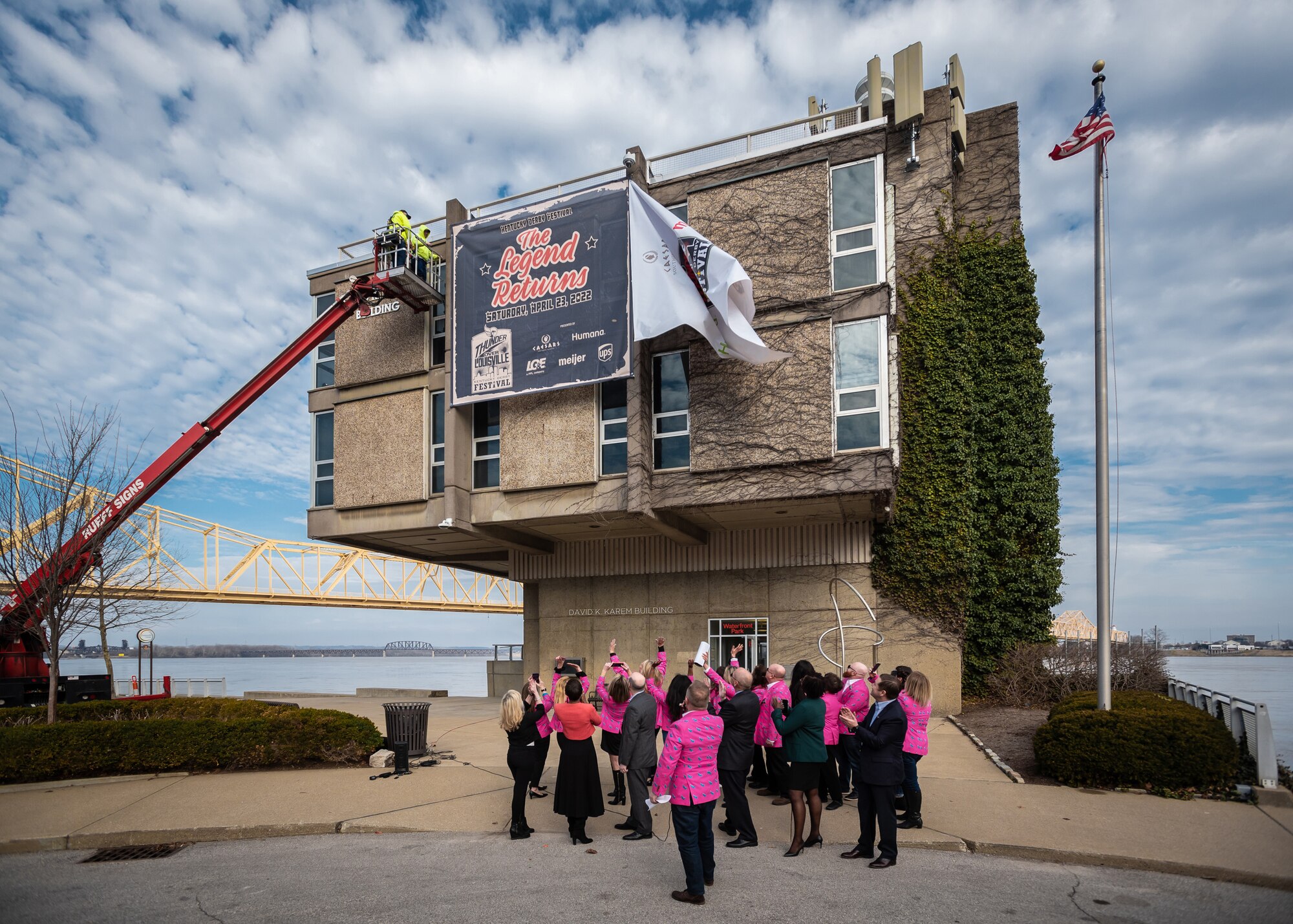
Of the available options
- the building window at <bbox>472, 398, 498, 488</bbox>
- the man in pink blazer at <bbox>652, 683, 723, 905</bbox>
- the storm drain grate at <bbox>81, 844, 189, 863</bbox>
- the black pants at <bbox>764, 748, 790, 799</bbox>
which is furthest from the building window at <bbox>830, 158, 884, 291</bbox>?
the storm drain grate at <bbox>81, 844, 189, 863</bbox>

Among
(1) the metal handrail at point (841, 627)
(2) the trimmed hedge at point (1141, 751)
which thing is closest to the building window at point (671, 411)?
(1) the metal handrail at point (841, 627)

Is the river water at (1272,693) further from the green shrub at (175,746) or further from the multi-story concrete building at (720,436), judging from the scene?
the green shrub at (175,746)

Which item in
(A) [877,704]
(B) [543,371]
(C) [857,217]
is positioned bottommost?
(A) [877,704]

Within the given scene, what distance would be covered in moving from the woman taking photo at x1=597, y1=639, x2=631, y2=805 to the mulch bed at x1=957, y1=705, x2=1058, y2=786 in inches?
224

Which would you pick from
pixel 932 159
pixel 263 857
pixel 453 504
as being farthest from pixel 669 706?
pixel 932 159

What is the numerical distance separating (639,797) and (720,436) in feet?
34.1

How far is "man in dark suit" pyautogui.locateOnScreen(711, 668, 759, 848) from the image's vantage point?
8.24 meters

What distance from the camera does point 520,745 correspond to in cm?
918

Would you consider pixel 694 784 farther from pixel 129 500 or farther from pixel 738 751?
pixel 129 500

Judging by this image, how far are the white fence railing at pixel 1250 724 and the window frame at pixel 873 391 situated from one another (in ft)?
23.0

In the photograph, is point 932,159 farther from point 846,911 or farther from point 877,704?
point 846,911

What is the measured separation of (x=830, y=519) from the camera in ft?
66.4

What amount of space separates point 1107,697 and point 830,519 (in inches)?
339

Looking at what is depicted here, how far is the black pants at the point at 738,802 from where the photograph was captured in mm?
8403
